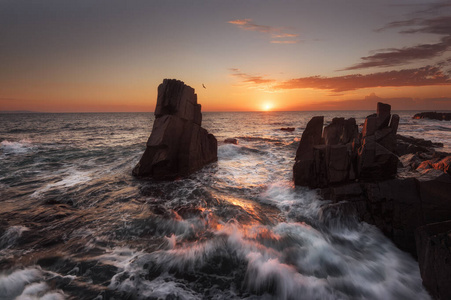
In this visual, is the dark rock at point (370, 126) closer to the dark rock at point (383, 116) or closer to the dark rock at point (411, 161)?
the dark rock at point (383, 116)

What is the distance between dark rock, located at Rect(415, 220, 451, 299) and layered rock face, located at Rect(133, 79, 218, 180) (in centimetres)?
1403

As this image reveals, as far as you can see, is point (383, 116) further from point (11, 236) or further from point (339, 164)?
point (11, 236)

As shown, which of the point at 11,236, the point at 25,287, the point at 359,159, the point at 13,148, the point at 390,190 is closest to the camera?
the point at 25,287

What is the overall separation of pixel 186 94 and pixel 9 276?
568 inches

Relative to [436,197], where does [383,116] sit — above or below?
above

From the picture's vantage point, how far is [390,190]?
27.9 ft

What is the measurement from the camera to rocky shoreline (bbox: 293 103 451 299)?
5332 millimetres

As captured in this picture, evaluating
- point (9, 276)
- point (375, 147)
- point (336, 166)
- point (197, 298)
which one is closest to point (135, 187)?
point (9, 276)

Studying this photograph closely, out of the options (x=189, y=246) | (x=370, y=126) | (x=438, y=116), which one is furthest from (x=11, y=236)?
(x=438, y=116)

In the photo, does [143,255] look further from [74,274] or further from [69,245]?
[69,245]

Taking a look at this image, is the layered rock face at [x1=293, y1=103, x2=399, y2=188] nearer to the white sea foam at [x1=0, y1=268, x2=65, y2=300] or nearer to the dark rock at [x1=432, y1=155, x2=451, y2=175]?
the dark rock at [x1=432, y1=155, x2=451, y2=175]

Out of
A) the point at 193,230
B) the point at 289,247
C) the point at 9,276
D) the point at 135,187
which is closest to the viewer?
the point at 9,276

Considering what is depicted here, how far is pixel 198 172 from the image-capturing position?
1752cm

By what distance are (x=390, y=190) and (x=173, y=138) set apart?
45.1ft
